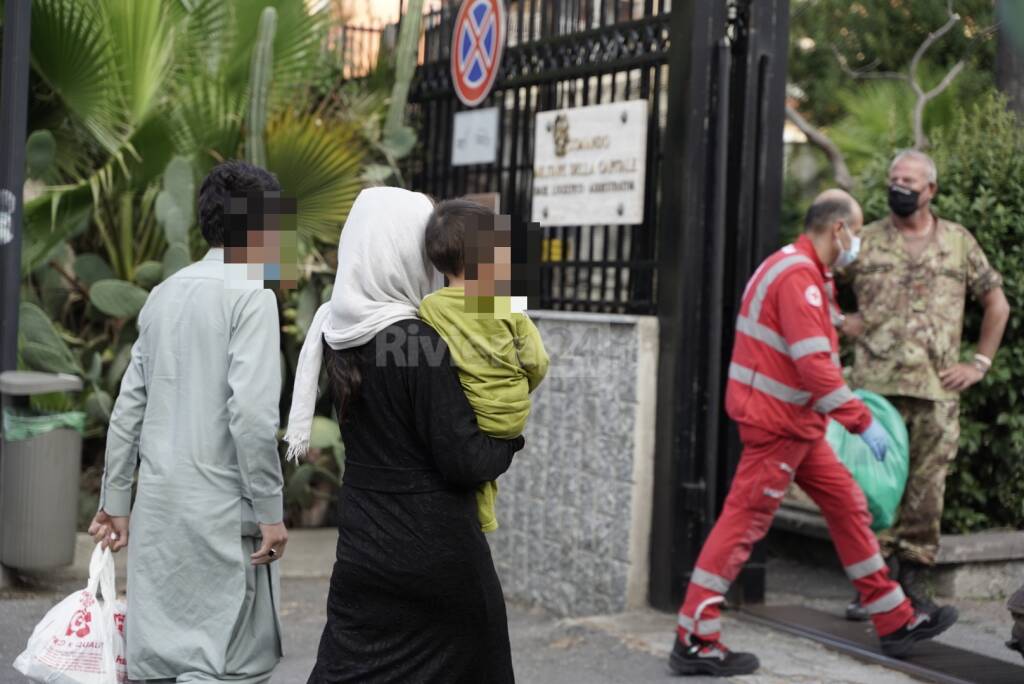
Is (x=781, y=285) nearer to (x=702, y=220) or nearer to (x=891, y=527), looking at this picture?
(x=702, y=220)

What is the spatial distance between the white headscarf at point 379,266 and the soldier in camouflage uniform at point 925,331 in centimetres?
366

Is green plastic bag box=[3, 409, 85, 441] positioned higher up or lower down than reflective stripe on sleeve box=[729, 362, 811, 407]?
lower down

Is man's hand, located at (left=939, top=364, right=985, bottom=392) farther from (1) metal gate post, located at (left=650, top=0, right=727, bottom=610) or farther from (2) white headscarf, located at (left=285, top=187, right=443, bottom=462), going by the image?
(2) white headscarf, located at (left=285, top=187, right=443, bottom=462)

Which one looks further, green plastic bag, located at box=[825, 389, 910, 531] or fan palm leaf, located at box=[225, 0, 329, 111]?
fan palm leaf, located at box=[225, 0, 329, 111]

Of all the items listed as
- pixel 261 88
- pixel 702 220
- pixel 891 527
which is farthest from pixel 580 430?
pixel 261 88

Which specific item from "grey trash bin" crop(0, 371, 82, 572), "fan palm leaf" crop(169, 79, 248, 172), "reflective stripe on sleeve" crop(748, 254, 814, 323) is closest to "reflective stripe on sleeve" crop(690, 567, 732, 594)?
"reflective stripe on sleeve" crop(748, 254, 814, 323)

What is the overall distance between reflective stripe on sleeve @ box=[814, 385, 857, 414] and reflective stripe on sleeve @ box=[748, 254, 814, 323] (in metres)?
0.45

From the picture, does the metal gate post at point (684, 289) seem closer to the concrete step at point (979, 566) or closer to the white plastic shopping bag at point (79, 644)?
the concrete step at point (979, 566)

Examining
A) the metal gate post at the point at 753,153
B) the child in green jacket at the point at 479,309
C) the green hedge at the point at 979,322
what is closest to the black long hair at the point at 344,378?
the child in green jacket at the point at 479,309

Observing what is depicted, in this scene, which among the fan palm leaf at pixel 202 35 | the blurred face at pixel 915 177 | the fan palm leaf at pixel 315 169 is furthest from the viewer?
the fan palm leaf at pixel 202 35

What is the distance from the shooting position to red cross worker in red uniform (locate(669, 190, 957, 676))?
17.8 feet

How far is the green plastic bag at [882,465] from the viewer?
623cm

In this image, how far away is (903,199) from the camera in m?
6.41

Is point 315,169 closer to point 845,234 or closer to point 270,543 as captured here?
point 845,234
